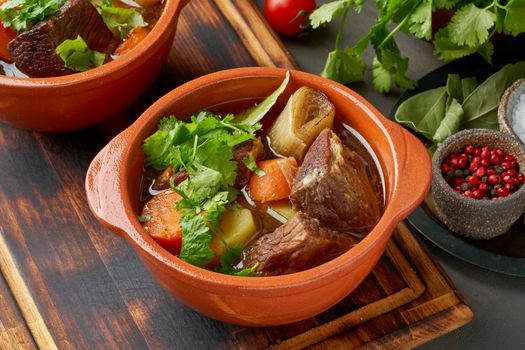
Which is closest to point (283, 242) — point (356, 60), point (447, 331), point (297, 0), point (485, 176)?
point (447, 331)

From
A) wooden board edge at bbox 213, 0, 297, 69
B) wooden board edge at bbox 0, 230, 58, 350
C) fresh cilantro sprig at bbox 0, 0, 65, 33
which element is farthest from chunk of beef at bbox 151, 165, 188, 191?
wooden board edge at bbox 213, 0, 297, 69

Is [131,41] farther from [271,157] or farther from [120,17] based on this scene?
[271,157]

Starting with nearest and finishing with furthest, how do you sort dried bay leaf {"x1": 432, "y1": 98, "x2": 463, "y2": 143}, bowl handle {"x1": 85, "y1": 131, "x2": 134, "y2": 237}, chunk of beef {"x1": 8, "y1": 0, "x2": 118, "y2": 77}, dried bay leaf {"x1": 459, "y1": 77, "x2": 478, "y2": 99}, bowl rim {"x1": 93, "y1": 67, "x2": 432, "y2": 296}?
bowl rim {"x1": 93, "y1": 67, "x2": 432, "y2": 296} < bowl handle {"x1": 85, "y1": 131, "x2": 134, "y2": 237} < chunk of beef {"x1": 8, "y1": 0, "x2": 118, "y2": 77} < dried bay leaf {"x1": 432, "y1": 98, "x2": 463, "y2": 143} < dried bay leaf {"x1": 459, "y1": 77, "x2": 478, "y2": 99}

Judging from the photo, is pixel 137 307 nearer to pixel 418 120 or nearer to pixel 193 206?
pixel 193 206

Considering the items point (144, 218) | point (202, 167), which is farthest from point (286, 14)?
point (144, 218)

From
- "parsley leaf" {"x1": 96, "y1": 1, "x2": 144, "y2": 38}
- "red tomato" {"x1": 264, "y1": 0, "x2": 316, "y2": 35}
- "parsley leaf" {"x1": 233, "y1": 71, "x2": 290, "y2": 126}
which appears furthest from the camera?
"red tomato" {"x1": 264, "y1": 0, "x2": 316, "y2": 35}

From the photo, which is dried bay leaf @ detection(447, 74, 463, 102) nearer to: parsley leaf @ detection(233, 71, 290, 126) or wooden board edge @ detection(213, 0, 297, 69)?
wooden board edge @ detection(213, 0, 297, 69)
